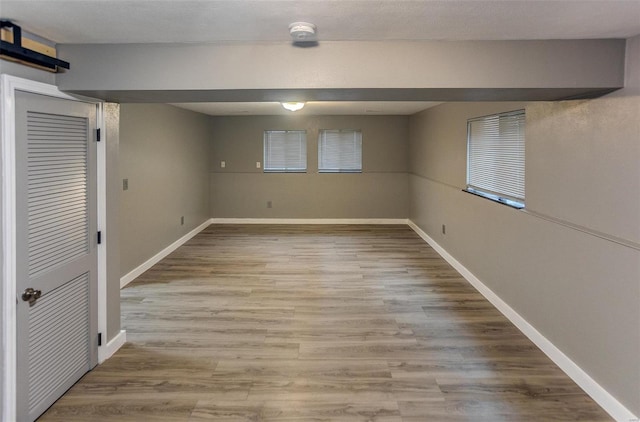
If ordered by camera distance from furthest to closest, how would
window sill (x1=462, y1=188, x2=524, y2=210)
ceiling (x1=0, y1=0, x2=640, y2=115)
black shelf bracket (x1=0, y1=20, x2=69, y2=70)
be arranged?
1. window sill (x1=462, y1=188, x2=524, y2=210)
2. black shelf bracket (x1=0, y1=20, x2=69, y2=70)
3. ceiling (x1=0, y1=0, x2=640, y2=115)

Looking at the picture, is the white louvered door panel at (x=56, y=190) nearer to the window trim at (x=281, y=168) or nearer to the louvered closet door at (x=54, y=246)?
the louvered closet door at (x=54, y=246)

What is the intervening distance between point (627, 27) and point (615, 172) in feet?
2.53

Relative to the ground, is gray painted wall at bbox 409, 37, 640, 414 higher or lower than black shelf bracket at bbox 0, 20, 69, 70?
lower

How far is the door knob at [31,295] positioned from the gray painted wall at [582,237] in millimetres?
3200

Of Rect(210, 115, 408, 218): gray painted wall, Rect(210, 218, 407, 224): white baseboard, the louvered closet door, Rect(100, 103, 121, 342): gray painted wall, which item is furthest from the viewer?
Rect(210, 218, 407, 224): white baseboard

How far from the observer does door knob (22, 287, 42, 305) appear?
2.38 meters

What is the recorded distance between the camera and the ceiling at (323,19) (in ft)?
6.48

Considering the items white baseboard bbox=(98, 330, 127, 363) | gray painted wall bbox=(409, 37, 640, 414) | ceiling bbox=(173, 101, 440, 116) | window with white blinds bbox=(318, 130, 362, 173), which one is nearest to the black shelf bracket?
white baseboard bbox=(98, 330, 127, 363)

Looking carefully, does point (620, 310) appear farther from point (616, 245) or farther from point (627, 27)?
point (627, 27)

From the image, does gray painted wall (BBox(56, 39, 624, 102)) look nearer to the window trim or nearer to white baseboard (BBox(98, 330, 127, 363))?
white baseboard (BBox(98, 330, 127, 363))

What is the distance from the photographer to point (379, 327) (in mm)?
3910

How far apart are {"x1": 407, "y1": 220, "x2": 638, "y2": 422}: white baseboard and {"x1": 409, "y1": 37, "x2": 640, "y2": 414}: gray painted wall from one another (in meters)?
0.04

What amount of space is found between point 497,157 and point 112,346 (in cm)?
390

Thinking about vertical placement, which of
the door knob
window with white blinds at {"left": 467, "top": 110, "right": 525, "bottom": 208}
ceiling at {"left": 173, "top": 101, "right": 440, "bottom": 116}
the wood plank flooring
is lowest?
the wood plank flooring
